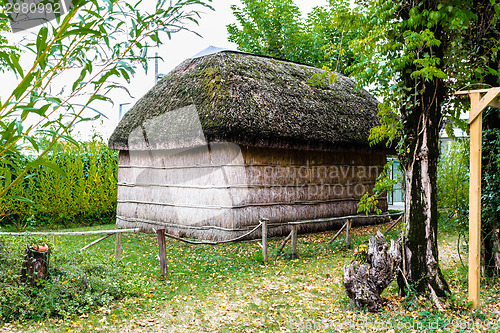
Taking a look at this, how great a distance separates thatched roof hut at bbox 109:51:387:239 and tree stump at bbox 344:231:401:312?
12.0 ft

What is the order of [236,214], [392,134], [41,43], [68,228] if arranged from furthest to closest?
[68,228] < [236,214] < [392,134] < [41,43]

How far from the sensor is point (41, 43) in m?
1.24

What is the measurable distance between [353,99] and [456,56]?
5.51m

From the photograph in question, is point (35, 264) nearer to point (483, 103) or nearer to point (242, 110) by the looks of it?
point (242, 110)

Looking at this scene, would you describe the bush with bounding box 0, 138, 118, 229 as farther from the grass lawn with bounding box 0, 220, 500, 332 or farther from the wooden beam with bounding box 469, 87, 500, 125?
the wooden beam with bounding box 469, 87, 500, 125

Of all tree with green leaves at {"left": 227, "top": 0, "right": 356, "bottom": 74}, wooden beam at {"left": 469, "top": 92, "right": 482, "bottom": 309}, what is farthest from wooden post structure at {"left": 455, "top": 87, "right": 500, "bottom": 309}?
tree with green leaves at {"left": 227, "top": 0, "right": 356, "bottom": 74}

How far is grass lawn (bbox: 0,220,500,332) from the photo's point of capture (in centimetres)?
393

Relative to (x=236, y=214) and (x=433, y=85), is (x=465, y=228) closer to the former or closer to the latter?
(x=433, y=85)

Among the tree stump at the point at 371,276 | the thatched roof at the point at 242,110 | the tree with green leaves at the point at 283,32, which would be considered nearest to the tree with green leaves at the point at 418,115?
the tree stump at the point at 371,276

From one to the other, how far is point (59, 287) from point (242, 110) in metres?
4.51

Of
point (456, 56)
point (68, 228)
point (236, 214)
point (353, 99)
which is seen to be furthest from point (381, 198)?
point (68, 228)

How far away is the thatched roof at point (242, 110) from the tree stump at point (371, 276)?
12.4 ft

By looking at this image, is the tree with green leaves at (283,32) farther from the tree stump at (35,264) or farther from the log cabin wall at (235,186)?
the tree stump at (35,264)

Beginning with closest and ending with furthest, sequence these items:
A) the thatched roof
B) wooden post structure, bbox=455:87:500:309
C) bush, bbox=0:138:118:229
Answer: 1. wooden post structure, bbox=455:87:500:309
2. the thatched roof
3. bush, bbox=0:138:118:229
